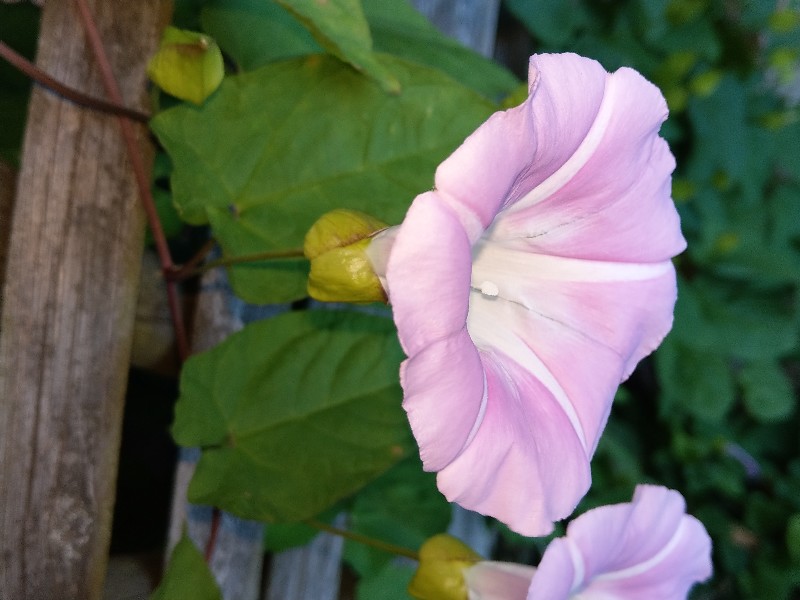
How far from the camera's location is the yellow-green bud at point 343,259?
45 cm

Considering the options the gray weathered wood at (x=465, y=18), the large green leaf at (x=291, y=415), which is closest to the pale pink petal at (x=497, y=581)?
the large green leaf at (x=291, y=415)

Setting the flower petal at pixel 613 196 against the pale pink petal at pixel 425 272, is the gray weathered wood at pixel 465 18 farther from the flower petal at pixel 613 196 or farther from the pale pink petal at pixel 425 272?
the pale pink petal at pixel 425 272

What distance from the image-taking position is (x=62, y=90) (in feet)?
1.68

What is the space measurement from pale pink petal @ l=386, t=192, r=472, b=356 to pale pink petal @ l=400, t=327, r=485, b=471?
0.01 m

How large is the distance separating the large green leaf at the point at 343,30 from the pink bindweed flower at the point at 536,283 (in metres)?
0.14

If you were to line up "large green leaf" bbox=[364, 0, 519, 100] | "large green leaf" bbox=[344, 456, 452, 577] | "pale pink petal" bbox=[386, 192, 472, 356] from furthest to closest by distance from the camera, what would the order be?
"large green leaf" bbox=[344, 456, 452, 577]
"large green leaf" bbox=[364, 0, 519, 100]
"pale pink petal" bbox=[386, 192, 472, 356]

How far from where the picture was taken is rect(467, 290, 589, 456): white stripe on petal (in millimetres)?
503

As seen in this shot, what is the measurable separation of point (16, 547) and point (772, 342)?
1484mm

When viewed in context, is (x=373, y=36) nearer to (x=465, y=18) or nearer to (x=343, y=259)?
Result: (x=343, y=259)

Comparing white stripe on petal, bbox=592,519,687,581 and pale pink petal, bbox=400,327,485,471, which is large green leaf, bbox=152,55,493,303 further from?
white stripe on petal, bbox=592,519,687,581

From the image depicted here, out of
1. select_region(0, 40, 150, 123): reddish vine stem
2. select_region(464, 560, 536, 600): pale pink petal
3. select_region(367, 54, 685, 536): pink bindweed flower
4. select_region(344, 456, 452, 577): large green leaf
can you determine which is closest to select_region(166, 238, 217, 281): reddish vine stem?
select_region(0, 40, 150, 123): reddish vine stem

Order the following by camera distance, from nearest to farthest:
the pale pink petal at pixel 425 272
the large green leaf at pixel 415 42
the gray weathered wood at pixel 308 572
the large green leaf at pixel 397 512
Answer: the pale pink petal at pixel 425 272
the large green leaf at pixel 415 42
the gray weathered wood at pixel 308 572
the large green leaf at pixel 397 512

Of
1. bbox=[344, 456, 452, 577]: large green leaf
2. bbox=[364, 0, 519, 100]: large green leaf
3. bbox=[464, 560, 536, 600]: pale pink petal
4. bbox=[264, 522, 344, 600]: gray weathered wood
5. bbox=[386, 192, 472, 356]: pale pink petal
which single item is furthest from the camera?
bbox=[344, 456, 452, 577]: large green leaf

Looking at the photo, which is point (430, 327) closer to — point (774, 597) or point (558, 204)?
point (558, 204)
